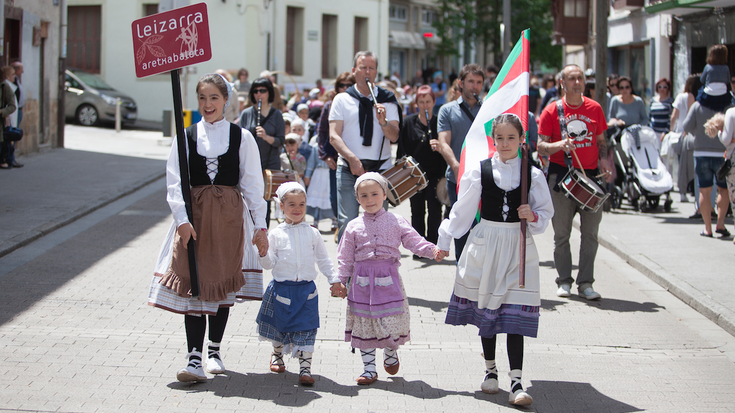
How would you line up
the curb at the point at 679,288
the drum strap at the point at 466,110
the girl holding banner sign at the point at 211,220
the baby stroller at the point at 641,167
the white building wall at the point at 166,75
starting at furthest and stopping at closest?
the white building wall at the point at 166,75
the baby stroller at the point at 641,167
the drum strap at the point at 466,110
the curb at the point at 679,288
the girl holding banner sign at the point at 211,220

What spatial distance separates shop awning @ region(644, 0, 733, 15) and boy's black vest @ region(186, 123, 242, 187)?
12.0m

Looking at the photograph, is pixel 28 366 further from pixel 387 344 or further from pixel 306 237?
pixel 387 344

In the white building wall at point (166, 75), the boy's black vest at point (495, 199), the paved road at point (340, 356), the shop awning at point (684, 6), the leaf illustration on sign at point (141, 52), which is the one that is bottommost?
the paved road at point (340, 356)

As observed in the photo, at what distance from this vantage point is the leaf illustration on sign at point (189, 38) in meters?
5.05

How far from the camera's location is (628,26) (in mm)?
21125

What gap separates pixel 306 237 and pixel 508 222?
3.94 ft

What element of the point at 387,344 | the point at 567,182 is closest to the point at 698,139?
the point at 567,182

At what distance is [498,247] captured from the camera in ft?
16.1

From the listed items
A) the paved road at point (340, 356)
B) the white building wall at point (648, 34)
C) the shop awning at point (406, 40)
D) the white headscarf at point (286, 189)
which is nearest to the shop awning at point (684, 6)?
the white building wall at point (648, 34)

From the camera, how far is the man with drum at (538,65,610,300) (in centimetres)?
726

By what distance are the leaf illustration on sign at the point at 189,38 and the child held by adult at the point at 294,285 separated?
100cm

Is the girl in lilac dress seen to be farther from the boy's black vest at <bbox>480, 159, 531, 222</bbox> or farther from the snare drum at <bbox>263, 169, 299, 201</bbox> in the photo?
the snare drum at <bbox>263, 169, 299, 201</bbox>

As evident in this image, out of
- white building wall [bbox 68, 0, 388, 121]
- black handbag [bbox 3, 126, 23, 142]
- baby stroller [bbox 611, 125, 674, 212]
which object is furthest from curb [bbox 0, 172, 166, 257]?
white building wall [bbox 68, 0, 388, 121]

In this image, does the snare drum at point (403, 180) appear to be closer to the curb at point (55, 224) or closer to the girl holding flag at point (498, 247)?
the girl holding flag at point (498, 247)
